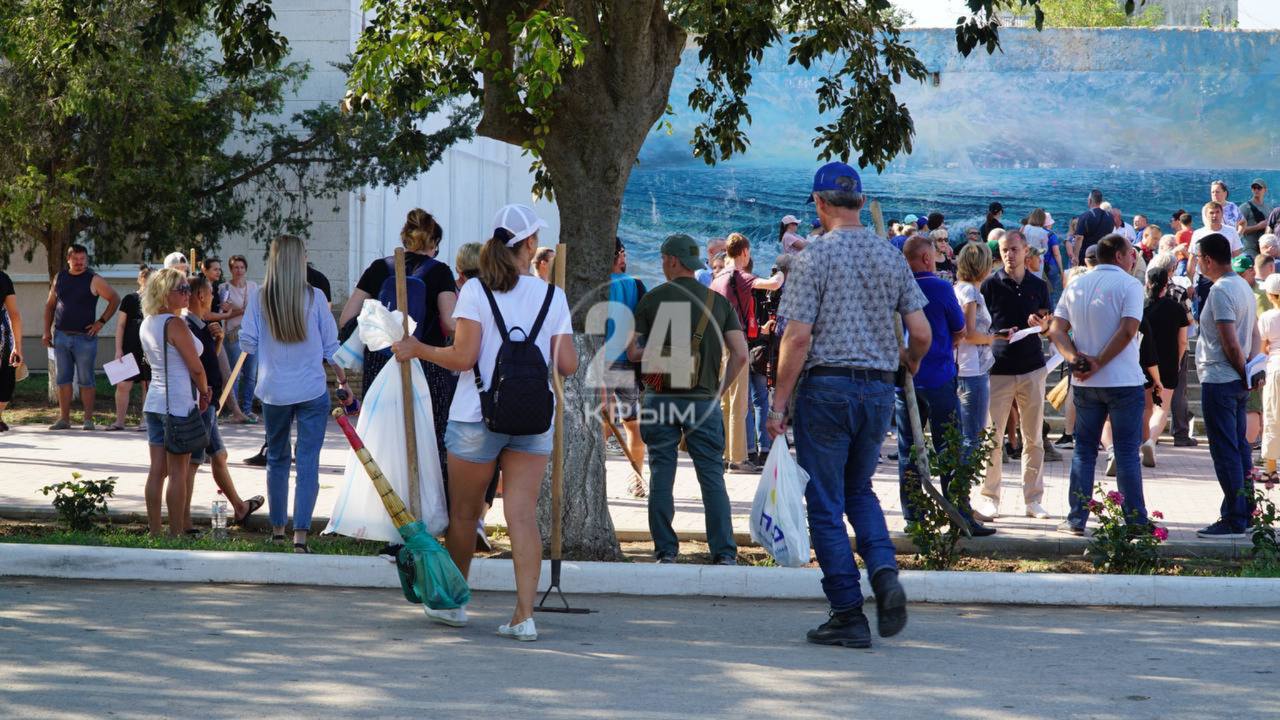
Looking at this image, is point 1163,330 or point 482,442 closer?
point 482,442

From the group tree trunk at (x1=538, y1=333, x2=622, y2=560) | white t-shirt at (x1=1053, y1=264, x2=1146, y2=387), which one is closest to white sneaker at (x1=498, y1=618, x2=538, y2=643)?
tree trunk at (x1=538, y1=333, x2=622, y2=560)

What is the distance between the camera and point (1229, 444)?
29.9ft

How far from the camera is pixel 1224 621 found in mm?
6895

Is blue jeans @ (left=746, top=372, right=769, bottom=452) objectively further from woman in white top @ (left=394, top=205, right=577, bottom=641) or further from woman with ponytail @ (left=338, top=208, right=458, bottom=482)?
woman in white top @ (left=394, top=205, right=577, bottom=641)

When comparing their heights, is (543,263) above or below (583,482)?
above

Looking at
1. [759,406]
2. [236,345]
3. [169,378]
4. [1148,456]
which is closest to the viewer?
[169,378]

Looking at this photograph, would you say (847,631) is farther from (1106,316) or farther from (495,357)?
(1106,316)

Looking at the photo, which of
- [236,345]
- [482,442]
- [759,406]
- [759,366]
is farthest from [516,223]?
[236,345]

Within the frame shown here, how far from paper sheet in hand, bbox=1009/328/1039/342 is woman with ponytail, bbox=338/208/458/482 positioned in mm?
4291

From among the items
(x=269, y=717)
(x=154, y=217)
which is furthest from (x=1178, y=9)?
(x=269, y=717)

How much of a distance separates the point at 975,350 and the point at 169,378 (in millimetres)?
5397

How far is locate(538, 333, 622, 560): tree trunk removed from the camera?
8117mm

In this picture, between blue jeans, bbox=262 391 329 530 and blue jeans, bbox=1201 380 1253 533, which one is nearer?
blue jeans, bbox=262 391 329 530

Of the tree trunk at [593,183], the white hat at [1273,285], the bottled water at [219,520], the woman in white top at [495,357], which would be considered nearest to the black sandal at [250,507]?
the bottled water at [219,520]
